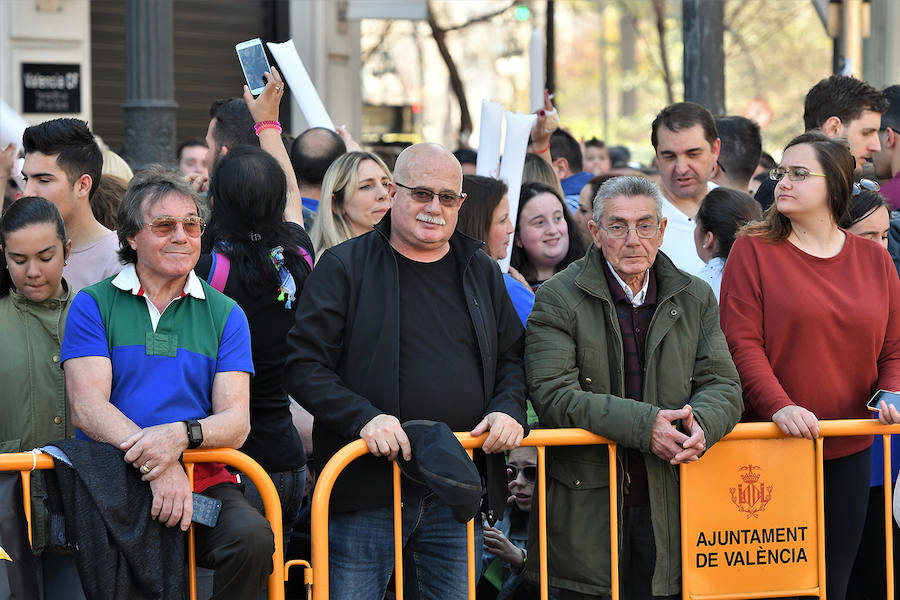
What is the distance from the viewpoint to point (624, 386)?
437cm

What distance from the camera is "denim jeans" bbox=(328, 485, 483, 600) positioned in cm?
419

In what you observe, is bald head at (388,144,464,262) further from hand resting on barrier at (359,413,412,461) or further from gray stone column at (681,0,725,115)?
gray stone column at (681,0,725,115)

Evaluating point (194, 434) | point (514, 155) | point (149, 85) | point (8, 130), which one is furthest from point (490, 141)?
point (149, 85)

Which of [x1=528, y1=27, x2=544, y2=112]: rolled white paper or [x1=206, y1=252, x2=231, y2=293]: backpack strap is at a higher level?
[x1=528, y1=27, x2=544, y2=112]: rolled white paper

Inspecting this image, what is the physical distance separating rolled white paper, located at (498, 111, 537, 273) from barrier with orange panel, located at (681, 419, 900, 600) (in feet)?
6.00

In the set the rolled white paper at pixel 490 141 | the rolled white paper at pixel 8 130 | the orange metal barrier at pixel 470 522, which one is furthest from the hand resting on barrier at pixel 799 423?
the rolled white paper at pixel 8 130

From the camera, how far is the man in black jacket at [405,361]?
13.6 ft

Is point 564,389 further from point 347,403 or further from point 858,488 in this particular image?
point 858,488

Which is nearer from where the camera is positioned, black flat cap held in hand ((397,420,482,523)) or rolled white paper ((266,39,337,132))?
black flat cap held in hand ((397,420,482,523))

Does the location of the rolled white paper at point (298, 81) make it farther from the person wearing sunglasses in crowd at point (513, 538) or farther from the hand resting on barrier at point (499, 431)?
the hand resting on barrier at point (499, 431)

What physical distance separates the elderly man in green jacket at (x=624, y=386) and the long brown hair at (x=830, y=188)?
48cm

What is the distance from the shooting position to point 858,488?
4.64 meters

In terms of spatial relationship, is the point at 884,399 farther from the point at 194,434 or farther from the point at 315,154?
the point at 315,154

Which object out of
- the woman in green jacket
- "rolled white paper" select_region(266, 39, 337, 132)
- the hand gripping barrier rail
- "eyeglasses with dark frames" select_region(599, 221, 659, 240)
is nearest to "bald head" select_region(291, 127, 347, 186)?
"rolled white paper" select_region(266, 39, 337, 132)
